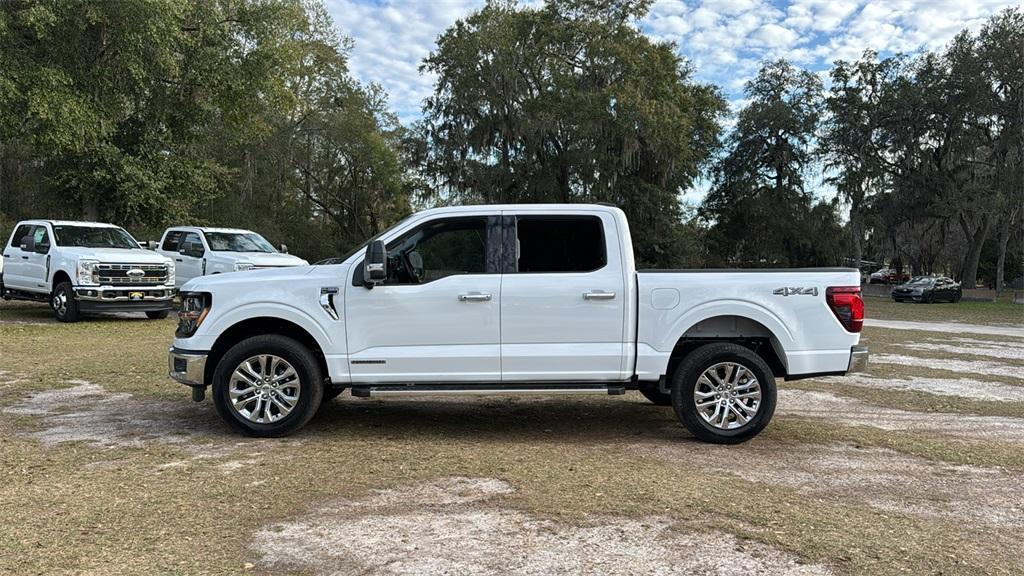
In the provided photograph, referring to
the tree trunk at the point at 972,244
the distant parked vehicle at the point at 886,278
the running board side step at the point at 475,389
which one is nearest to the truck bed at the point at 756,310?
the running board side step at the point at 475,389

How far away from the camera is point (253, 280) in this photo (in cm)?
620

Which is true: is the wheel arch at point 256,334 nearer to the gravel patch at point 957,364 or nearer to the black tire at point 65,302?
the gravel patch at point 957,364

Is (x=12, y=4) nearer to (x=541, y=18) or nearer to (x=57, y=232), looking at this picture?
(x=57, y=232)

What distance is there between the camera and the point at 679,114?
32.7 meters

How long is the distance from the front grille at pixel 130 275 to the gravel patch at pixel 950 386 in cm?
1263

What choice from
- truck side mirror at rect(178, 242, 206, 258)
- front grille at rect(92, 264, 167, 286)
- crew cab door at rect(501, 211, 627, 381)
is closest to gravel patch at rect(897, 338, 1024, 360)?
crew cab door at rect(501, 211, 627, 381)

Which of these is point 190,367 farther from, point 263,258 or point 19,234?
point 19,234

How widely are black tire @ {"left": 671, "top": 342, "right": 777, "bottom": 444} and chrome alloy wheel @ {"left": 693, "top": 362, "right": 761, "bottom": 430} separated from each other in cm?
3

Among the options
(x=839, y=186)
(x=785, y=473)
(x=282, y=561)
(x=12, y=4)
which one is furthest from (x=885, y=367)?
(x=839, y=186)

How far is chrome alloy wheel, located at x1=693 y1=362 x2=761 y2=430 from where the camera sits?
6.11m

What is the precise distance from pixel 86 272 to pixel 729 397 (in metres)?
12.9

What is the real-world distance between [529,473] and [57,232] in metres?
13.9

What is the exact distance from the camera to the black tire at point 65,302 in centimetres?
1460

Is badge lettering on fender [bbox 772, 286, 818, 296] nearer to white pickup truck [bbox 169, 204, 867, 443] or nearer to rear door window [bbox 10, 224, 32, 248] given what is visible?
white pickup truck [bbox 169, 204, 867, 443]
